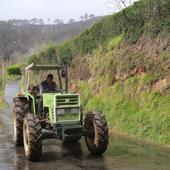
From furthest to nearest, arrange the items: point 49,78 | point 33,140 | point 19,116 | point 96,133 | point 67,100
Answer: point 19,116
point 49,78
point 67,100
point 96,133
point 33,140

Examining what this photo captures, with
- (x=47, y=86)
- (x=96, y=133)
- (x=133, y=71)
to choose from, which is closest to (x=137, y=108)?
(x=133, y=71)

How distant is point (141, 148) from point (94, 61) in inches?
439

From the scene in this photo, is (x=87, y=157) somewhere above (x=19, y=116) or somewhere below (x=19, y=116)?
below

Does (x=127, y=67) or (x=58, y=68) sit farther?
(x=127, y=67)

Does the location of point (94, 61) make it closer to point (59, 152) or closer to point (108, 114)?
point (108, 114)

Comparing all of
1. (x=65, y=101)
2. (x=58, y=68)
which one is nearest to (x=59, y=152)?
(x=65, y=101)

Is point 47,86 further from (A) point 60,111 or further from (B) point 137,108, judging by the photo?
(B) point 137,108

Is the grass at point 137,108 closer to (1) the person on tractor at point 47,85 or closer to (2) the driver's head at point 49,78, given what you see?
(1) the person on tractor at point 47,85

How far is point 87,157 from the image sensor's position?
42.6ft

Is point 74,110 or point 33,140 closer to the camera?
point 33,140

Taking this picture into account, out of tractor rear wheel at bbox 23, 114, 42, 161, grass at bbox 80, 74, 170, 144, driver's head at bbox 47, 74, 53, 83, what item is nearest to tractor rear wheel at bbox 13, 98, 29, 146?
driver's head at bbox 47, 74, 53, 83

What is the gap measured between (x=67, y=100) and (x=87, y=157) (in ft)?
5.49

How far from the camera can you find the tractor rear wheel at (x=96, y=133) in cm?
1289

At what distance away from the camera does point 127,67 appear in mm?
20312
